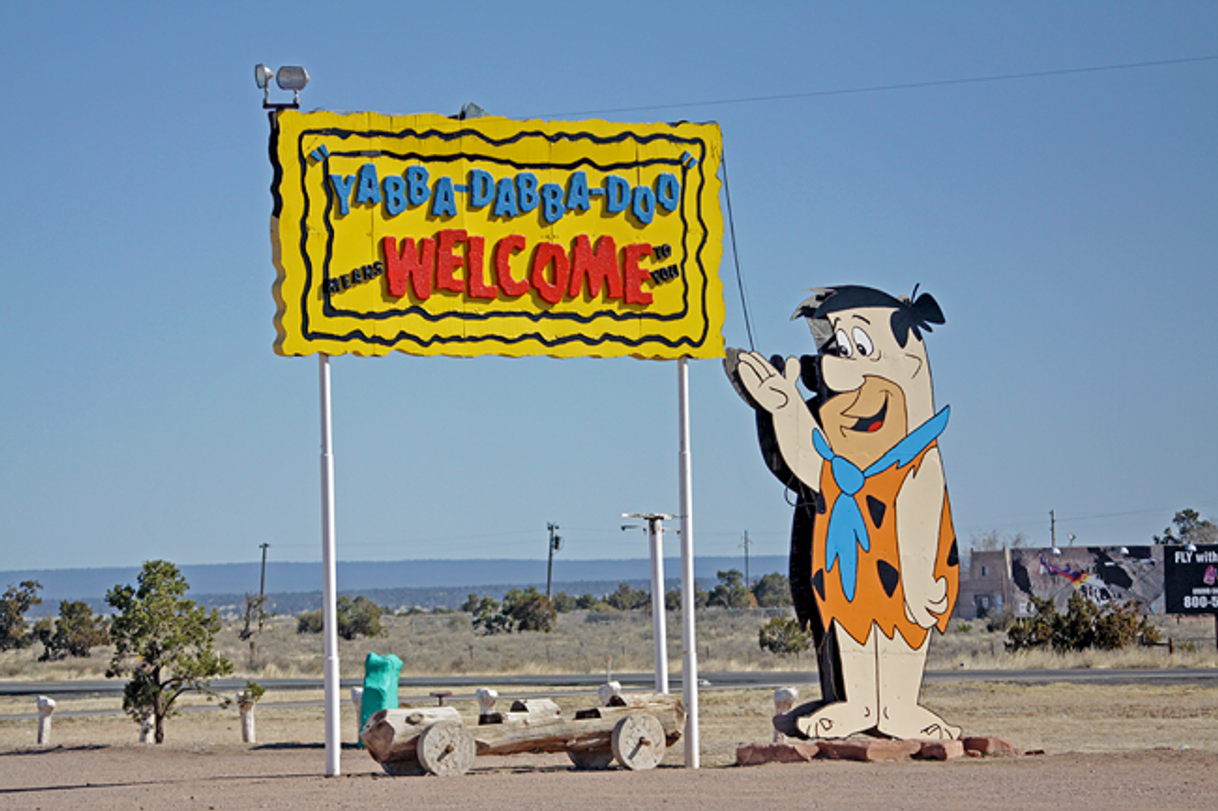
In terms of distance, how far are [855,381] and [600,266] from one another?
330 centimetres

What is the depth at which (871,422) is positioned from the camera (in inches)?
599

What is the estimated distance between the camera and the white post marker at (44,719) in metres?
20.3

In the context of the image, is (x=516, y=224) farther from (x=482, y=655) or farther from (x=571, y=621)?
(x=571, y=621)

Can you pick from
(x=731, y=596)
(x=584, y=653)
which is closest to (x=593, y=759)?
(x=584, y=653)

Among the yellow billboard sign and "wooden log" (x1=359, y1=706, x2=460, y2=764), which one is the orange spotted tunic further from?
"wooden log" (x1=359, y1=706, x2=460, y2=764)

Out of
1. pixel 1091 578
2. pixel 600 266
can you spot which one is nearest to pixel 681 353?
pixel 600 266

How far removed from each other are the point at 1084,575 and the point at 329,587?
138 feet

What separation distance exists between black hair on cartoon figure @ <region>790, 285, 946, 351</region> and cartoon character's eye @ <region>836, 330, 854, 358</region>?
0.10 metres

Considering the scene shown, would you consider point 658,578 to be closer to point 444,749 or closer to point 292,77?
point 444,749

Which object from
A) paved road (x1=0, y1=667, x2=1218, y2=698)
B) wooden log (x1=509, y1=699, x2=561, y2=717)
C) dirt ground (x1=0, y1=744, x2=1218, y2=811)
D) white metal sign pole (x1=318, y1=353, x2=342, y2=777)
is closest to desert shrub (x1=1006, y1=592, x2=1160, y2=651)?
paved road (x1=0, y1=667, x2=1218, y2=698)

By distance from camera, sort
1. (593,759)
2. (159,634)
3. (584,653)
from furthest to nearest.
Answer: (584,653) < (159,634) < (593,759)

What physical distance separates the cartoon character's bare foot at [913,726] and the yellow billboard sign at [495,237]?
4567mm

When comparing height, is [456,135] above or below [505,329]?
above

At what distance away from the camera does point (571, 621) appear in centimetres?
6838
